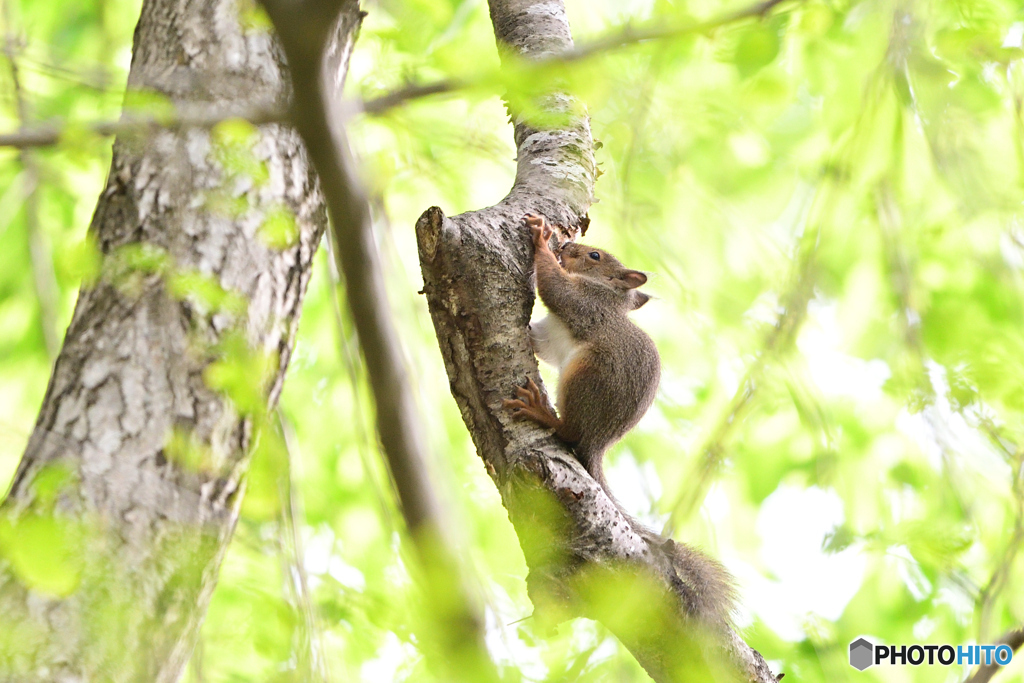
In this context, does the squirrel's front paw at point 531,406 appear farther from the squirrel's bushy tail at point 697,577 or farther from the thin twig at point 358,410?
the thin twig at point 358,410

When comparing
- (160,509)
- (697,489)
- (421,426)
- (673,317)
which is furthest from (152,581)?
(673,317)

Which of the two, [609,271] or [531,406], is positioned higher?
[609,271]

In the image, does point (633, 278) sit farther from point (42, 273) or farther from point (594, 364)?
point (42, 273)

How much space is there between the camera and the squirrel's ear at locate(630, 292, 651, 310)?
383 centimetres

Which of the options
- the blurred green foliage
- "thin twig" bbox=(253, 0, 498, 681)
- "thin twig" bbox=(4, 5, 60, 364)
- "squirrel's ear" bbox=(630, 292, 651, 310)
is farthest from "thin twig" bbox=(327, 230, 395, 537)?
"squirrel's ear" bbox=(630, 292, 651, 310)

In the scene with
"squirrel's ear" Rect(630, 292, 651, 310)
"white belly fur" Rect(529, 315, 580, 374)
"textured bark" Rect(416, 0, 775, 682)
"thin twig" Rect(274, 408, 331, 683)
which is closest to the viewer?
"thin twig" Rect(274, 408, 331, 683)

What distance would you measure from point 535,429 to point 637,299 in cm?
196

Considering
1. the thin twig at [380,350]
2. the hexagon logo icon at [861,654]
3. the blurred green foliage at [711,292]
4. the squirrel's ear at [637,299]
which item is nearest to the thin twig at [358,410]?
the blurred green foliage at [711,292]

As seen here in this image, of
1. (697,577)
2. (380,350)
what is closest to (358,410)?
(697,577)

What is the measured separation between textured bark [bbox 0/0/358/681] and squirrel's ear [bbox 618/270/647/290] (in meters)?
1.42

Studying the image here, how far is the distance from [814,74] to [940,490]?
1635mm

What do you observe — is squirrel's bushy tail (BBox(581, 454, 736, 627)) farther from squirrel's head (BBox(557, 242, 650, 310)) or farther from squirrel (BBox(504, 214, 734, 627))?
squirrel's head (BBox(557, 242, 650, 310))

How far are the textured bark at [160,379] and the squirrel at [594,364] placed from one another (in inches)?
38.4

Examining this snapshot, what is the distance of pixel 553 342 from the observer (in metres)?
3.24
